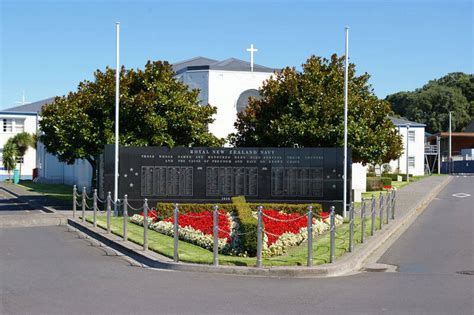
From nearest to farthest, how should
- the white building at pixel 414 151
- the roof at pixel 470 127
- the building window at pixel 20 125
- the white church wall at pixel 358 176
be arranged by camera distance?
the white church wall at pixel 358 176
the building window at pixel 20 125
the white building at pixel 414 151
the roof at pixel 470 127

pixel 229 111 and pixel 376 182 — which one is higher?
pixel 229 111

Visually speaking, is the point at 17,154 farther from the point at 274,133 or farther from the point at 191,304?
the point at 191,304

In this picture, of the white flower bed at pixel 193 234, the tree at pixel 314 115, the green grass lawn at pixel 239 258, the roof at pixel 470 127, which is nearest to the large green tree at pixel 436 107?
the roof at pixel 470 127

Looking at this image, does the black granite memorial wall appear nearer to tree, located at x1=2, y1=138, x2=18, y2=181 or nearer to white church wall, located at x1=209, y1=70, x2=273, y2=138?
white church wall, located at x1=209, y1=70, x2=273, y2=138

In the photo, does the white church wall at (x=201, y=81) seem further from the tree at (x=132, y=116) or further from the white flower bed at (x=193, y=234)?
the white flower bed at (x=193, y=234)

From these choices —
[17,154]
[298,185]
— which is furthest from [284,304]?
[17,154]

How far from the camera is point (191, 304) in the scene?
30.7 ft

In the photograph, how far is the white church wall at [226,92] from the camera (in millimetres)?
35719

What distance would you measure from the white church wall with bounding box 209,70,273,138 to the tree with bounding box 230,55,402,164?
17.8 feet

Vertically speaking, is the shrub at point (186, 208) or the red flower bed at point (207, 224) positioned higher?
the shrub at point (186, 208)

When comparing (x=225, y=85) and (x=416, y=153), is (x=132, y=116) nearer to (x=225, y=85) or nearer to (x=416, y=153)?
(x=225, y=85)

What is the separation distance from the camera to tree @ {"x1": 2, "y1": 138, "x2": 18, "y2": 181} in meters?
63.5

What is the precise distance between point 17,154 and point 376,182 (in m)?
36.7

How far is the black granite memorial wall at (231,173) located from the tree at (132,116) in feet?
10.4
